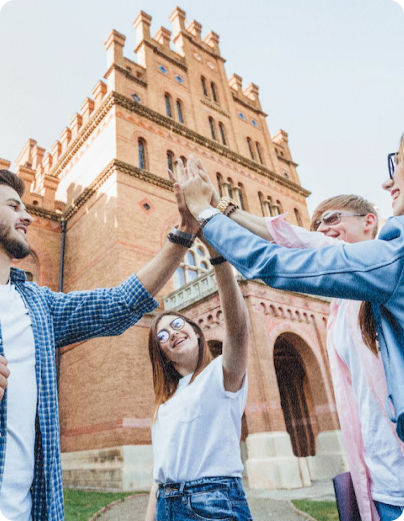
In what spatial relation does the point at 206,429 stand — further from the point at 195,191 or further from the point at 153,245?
the point at 153,245

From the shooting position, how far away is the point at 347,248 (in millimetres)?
1131

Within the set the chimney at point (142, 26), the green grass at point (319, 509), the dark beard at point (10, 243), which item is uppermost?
the chimney at point (142, 26)

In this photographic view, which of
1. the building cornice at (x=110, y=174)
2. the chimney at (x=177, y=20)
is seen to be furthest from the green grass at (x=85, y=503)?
the chimney at (x=177, y=20)

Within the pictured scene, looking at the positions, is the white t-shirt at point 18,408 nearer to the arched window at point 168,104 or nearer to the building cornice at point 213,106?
the arched window at point 168,104

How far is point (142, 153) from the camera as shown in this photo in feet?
44.3

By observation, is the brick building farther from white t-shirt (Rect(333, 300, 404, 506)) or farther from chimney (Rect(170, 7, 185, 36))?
white t-shirt (Rect(333, 300, 404, 506))

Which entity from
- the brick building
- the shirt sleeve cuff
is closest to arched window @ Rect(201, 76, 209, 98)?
the brick building

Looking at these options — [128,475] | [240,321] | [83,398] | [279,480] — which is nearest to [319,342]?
[279,480]

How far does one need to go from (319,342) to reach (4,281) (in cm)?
1043

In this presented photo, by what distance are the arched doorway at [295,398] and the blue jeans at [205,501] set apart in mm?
10515

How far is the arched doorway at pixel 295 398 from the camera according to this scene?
12305 mm

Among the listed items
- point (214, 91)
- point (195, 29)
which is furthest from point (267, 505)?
point (195, 29)

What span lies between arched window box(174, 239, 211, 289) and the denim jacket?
35.9 feet

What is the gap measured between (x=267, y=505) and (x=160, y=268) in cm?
630
